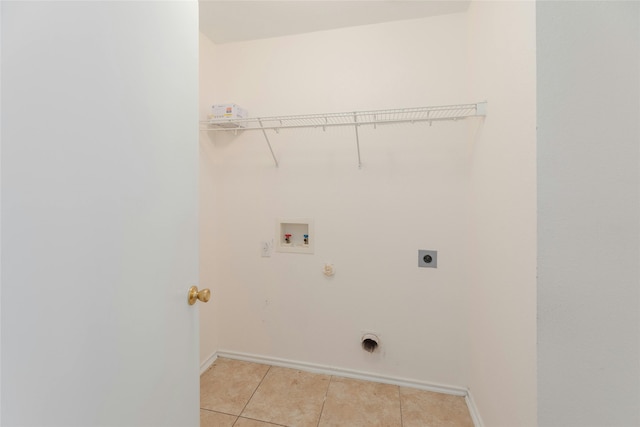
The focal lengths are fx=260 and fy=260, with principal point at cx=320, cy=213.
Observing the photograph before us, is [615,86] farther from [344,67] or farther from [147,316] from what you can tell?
[147,316]

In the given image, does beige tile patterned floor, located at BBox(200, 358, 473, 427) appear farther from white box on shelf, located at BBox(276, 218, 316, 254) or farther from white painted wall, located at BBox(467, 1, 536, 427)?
white box on shelf, located at BBox(276, 218, 316, 254)

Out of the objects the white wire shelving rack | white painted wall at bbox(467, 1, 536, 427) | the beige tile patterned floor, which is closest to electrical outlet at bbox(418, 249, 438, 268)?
white painted wall at bbox(467, 1, 536, 427)

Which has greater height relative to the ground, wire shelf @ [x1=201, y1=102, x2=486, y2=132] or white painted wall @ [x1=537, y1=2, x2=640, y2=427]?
wire shelf @ [x1=201, y1=102, x2=486, y2=132]

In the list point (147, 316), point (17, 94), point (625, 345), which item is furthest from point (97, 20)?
point (625, 345)

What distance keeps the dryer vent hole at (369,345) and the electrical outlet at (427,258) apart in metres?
0.64

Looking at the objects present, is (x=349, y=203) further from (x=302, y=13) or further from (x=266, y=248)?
(x=302, y=13)

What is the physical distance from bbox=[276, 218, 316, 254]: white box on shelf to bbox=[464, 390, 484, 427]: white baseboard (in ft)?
4.43

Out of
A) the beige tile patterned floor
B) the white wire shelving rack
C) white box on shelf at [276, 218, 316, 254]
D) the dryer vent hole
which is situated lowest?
the beige tile patterned floor

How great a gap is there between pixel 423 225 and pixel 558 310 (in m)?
0.94

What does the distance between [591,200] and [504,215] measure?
1.04 feet

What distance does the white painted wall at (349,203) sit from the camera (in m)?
1.71

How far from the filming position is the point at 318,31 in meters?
1.87

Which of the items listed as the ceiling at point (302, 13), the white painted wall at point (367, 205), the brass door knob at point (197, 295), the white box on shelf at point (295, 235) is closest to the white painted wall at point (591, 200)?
the white painted wall at point (367, 205)

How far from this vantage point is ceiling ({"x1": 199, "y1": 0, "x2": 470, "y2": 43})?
160cm
